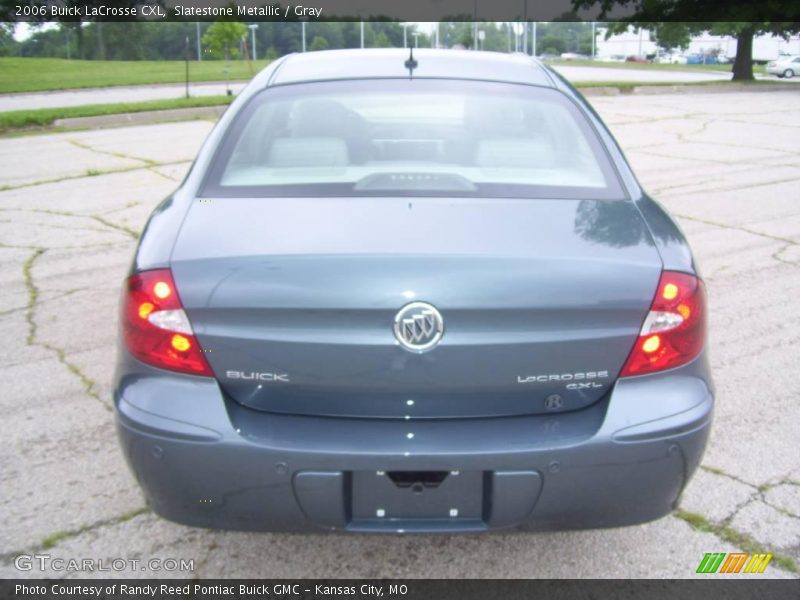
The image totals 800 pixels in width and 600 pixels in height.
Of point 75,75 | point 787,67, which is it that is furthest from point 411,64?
point 787,67

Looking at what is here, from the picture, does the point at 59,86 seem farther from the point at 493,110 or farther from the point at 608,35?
the point at 493,110

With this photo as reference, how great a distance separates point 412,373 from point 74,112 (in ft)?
49.2

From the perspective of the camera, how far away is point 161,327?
219cm

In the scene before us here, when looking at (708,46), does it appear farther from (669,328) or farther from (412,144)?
(669,328)

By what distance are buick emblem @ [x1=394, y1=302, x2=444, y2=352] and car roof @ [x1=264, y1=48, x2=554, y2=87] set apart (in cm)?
141

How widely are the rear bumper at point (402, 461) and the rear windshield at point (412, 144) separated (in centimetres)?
75

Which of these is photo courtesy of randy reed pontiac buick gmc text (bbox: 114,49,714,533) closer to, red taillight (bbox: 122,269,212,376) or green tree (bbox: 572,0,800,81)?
red taillight (bbox: 122,269,212,376)

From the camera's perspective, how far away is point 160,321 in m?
2.18

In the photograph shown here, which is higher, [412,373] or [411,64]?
[411,64]

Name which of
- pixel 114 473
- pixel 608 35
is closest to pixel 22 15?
pixel 608 35

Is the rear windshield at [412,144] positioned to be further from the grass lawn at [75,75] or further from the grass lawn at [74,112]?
the grass lawn at [75,75]

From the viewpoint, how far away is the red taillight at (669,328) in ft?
7.11

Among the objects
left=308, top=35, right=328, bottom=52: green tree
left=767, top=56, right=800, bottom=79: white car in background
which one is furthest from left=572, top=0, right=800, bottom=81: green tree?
left=308, top=35, right=328, bottom=52: green tree

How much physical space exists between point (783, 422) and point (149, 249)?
2.82 m
